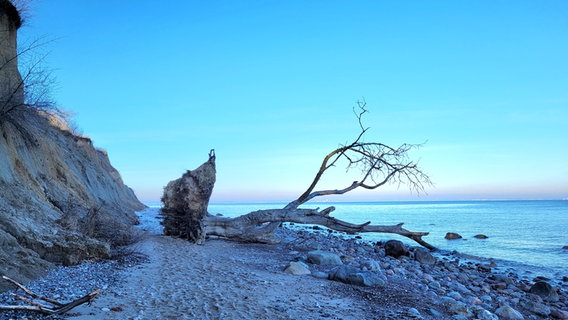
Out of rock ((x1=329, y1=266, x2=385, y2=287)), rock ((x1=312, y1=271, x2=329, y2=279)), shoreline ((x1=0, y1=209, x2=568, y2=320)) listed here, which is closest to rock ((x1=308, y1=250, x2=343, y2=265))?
shoreline ((x1=0, y1=209, x2=568, y2=320))

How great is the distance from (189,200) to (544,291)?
33.4 ft

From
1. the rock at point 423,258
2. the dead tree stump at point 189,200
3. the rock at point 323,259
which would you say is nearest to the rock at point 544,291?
the rock at point 423,258

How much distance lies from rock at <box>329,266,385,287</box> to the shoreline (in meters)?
0.12

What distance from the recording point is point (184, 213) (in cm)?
1397

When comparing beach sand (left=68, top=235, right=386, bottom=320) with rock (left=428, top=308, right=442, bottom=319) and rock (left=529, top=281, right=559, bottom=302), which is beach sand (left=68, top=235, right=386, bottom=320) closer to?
rock (left=428, top=308, right=442, bottom=319)

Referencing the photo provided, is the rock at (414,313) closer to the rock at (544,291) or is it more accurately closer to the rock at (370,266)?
the rock at (370,266)

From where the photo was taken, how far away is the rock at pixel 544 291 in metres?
9.65

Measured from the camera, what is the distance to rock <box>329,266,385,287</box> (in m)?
7.51

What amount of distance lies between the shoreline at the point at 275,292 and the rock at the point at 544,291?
0.17m

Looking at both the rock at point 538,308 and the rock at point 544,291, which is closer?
the rock at point 538,308

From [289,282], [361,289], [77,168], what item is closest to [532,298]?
[361,289]

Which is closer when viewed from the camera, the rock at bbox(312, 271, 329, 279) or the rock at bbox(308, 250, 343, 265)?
the rock at bbox(312, 271, 329, 279)

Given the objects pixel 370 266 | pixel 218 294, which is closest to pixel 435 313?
pixel 218 294

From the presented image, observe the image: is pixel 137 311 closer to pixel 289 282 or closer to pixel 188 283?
pixel 188 283
